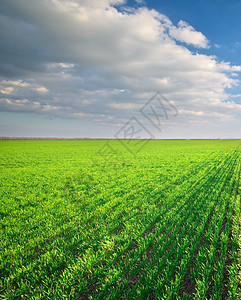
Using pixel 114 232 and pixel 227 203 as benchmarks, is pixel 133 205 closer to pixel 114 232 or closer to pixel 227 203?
pixel 114 232

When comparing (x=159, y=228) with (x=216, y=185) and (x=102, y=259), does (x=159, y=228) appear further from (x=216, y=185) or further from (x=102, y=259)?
(x=216, y=185)

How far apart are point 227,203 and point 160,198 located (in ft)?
9.37

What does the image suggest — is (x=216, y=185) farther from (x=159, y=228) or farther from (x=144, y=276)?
(x=144, y=276)

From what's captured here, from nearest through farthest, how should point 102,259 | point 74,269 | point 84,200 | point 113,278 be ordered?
point 113,278
point 74,269
point 102,259
point 84,200

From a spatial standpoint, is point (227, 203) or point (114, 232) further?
point (227, 203)

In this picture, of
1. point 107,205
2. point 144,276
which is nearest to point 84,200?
point 107,205

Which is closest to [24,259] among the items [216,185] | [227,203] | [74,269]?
[74,269]

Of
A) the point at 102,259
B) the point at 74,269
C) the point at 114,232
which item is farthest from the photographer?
the point at 114,232

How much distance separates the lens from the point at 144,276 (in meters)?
3.60

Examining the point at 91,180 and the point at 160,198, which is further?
the point at 91,180

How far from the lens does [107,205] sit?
764 cm

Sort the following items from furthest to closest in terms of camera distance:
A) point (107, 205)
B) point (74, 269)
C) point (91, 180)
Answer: point (91, 180) < point (107, 205) < point (74, 269)

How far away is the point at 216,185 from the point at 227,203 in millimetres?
3094

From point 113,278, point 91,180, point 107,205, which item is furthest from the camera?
point 91,180
